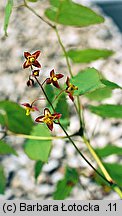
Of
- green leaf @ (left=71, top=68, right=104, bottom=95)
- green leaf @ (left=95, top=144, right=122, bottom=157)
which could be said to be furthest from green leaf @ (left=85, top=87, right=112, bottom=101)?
green leaf @ (left=71, top=68, right=104, bottom=95)

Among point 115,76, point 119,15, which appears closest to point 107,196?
point 115,76

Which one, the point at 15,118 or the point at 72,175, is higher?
the point at 15,118

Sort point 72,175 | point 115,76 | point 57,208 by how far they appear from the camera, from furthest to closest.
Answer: point 115,76
point 72,175
point 57,208

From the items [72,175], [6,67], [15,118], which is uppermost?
[15,118]

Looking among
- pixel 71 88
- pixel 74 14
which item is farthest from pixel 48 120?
pixel 74 14

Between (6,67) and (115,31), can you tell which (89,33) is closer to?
(115,31)

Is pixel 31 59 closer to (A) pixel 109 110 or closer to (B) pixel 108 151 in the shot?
(A) pixel 109 110

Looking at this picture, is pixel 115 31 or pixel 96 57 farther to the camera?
pixel 115 31

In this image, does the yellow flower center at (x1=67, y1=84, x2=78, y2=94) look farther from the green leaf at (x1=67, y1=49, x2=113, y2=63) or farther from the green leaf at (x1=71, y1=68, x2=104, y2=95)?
the green leaf at (x1=67, y1=49, x2=113, y2=63)
